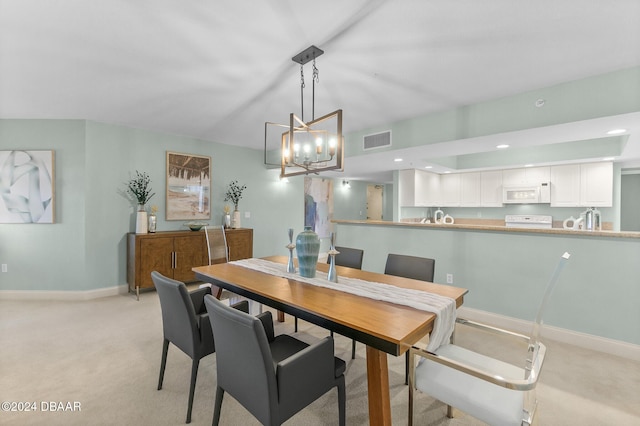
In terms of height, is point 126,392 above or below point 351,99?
below

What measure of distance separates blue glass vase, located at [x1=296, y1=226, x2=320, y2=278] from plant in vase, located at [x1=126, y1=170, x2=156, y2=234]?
9.69 ft

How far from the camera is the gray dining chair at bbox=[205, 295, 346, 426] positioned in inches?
46.3

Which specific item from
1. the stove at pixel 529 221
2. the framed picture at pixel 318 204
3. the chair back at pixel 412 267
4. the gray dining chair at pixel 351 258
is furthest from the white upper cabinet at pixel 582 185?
the framed picture at pixel 318 204

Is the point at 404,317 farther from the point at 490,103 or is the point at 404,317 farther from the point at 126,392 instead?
the point at 490,103

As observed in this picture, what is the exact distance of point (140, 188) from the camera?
4258 millimetres

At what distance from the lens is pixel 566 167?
5.07m

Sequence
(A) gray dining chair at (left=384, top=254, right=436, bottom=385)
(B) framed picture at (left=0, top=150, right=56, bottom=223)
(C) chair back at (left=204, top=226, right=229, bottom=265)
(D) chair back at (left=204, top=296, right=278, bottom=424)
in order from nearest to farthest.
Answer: (D) chair back at (left=204, top=296, right=278, bottom=424), (A) gray dining chair at (left=384, top=254, right=436, bottom=385), (C) chair back at (left=204, top=226, right=229, bottom=265), (B) framed picture at (left=0, top=150, right=56, bottom=223)

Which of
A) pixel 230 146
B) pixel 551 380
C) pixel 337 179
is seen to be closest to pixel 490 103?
pixel 551 380

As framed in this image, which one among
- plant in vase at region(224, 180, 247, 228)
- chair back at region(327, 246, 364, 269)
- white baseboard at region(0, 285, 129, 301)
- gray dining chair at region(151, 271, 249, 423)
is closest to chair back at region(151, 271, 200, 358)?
gray dining chair at region(151, 271, 249, 423)

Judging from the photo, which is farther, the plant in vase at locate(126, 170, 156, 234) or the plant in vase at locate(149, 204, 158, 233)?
the plant in vase at locate(149, 204, 158, 233)

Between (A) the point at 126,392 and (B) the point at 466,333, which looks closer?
(A) the point at 126,392

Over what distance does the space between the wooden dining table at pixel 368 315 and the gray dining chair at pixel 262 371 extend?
0.17 m

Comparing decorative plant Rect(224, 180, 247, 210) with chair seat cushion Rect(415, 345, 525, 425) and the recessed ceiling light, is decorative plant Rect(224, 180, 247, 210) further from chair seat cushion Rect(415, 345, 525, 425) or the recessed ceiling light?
the recessed ceiling light

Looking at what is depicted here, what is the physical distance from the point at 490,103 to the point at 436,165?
2.33m
